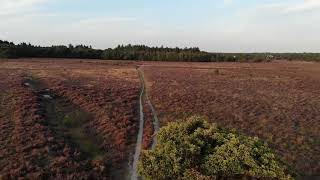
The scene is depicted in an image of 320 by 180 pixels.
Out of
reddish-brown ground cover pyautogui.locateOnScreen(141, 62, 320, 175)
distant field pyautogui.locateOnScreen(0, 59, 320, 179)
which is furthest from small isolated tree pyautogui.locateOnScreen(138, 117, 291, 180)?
reddish-brown ground cover pyautogui.locateOnScreen(141, 62, 320, 175)

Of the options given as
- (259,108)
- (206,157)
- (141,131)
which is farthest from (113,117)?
(206,157)

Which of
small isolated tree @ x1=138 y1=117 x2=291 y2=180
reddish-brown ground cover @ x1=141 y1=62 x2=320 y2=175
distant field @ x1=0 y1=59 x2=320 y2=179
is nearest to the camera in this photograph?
small isolated tree @ x1=138 y1=117 x2=291 y2=180

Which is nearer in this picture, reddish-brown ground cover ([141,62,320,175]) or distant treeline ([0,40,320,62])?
reddish-brown ground cover ([141,62,320,175])

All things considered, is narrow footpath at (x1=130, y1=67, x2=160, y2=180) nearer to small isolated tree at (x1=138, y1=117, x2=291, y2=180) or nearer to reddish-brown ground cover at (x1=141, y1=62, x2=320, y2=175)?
reddish-brown ground cover at (x1=141, y1=62, x2=320, y2=175)

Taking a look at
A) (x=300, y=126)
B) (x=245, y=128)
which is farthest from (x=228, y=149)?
(x=300, y=126)

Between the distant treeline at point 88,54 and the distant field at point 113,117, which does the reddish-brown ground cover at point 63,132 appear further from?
the distant treeline at point 88,54

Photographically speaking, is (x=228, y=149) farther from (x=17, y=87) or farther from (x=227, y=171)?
(x=17, y=87)

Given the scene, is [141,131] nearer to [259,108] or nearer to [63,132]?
[63,132]
